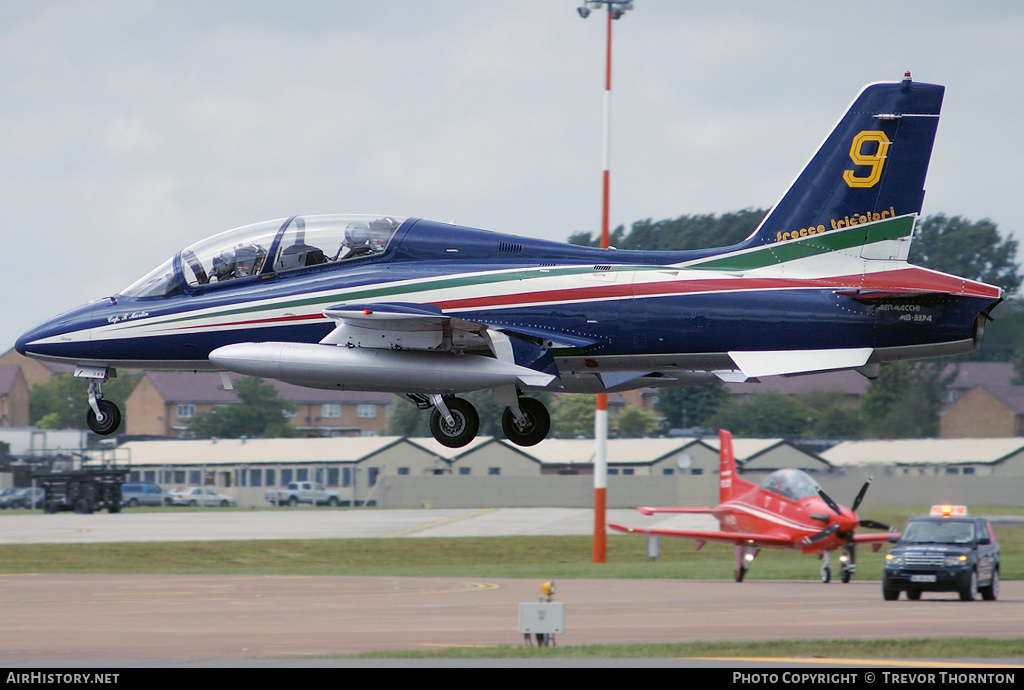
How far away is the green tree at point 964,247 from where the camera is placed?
274 ft

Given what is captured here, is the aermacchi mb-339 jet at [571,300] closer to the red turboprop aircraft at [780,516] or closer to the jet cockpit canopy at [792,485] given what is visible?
the red turboprop aircraft at [780,516]

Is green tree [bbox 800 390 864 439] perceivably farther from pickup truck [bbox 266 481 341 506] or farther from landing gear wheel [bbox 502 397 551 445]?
pickup truck [bbox 266 481 341 506]

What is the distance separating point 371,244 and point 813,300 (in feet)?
24.7

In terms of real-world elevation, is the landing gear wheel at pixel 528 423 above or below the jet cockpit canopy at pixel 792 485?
above

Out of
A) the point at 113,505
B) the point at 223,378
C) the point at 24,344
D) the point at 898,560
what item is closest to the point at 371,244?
the point at 223,378

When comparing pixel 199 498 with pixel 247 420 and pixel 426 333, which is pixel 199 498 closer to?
pixel 247 420

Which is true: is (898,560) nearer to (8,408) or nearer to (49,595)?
(49,595)

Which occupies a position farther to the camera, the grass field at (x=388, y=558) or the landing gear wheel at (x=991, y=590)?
the grass field at (x=388, y=558)

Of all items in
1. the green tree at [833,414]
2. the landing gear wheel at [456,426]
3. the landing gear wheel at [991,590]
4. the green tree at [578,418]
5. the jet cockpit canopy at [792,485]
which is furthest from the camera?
the green tree at [578,418]

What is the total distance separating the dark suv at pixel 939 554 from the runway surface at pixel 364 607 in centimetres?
298

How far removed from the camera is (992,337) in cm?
4738

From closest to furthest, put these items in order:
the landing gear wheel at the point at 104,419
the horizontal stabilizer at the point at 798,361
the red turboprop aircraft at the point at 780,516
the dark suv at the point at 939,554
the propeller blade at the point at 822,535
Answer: the horizontal stabilizer at the point at 798,361
the landing gear wheel at the point at 104,419
the dark suv at the point at 939,554
the propeller blade at the point at 822,535
the red turboprop aircraft at the point at 780,516

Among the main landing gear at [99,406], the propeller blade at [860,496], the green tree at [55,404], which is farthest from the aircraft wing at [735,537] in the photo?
the green tree at [55,404]

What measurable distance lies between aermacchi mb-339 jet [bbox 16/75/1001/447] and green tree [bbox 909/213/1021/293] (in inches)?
2532
